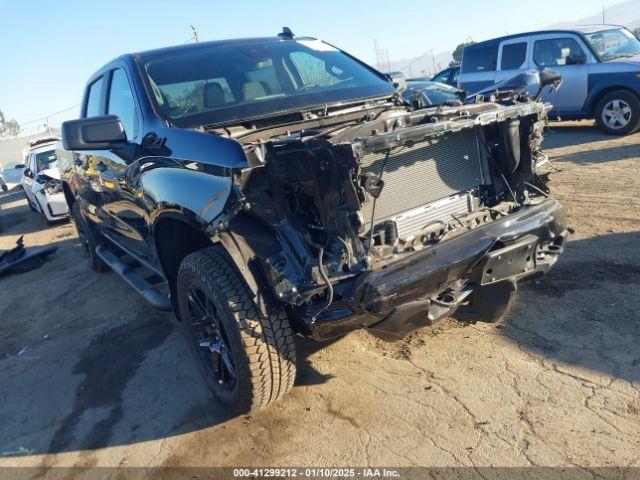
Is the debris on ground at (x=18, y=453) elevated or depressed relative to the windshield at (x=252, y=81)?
depressed

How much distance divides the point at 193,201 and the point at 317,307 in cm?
88

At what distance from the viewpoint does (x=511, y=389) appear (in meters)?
2.87

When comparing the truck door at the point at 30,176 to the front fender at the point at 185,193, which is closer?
the front fender at the point at 185,193

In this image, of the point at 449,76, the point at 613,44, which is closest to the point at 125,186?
the point at 613,44

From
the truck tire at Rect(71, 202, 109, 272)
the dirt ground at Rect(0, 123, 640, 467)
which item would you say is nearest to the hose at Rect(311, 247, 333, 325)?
the dirt ground at Rect(0, 123, 640, 467)

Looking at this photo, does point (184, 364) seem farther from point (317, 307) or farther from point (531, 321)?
point (531, 321)

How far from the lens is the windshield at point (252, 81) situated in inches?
133

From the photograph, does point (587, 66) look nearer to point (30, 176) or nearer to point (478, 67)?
point (478, 67)

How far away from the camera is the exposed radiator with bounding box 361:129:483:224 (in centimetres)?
272

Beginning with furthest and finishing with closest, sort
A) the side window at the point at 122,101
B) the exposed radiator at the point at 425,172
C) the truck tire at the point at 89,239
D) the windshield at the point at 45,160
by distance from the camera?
1. the windshield at the point at 45,160
2. the truck tire at the point at 89,239
3. the side window at the point at 122,101
4. the exposed radiator at the point at 425,172

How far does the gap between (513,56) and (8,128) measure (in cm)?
7459

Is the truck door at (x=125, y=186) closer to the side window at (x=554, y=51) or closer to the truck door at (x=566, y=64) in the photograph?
the truck door at (x=566, y=64)

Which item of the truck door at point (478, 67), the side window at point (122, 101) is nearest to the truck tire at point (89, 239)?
the side window at point (122, 101)

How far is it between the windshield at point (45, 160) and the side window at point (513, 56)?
990 centimetres
